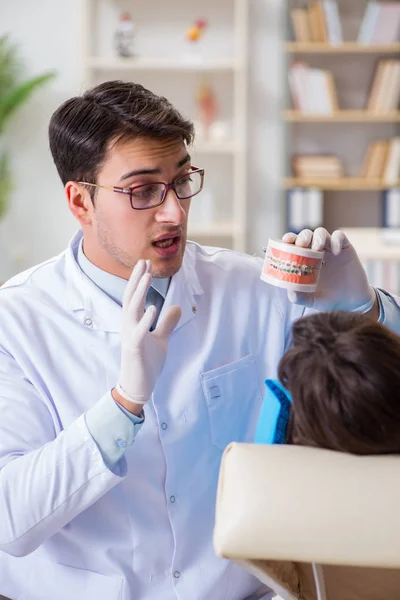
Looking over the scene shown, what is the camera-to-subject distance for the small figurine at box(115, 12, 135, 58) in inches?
185

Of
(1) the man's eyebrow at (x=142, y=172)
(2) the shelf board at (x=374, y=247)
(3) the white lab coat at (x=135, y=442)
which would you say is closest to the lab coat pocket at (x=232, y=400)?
(3) the white lab coat at (x=135, y=442)

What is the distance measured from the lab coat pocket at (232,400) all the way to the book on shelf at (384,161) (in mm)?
3664

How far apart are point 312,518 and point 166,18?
456cm

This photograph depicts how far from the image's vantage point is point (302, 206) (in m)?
4.88

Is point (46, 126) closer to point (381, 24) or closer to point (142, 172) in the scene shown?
point (381, 24)

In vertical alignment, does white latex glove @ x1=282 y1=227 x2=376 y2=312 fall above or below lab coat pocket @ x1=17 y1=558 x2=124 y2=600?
above

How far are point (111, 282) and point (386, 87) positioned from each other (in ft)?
12.5

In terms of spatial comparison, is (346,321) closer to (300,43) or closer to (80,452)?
(80,452)

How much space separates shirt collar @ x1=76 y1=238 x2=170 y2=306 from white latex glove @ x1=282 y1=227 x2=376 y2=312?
8.9 inches

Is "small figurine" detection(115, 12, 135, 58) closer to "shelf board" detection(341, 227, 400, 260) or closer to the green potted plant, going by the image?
the green potted plant

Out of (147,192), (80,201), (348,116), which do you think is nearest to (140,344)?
(147,192)

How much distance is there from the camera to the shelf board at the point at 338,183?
191 inches

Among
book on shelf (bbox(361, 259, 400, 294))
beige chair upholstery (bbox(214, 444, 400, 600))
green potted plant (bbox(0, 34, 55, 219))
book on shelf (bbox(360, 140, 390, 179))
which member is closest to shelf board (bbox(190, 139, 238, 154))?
book on shelf (bbox(360, 140, 390, 179))

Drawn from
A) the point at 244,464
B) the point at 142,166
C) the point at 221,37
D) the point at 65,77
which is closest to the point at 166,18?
the point at 221,37
